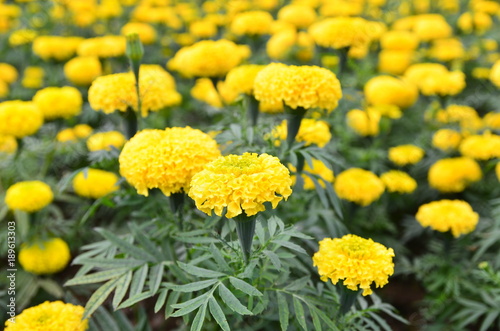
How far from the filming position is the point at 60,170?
357 centimetres

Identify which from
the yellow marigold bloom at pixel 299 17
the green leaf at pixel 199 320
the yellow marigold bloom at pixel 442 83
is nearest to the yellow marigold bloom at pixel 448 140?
the yellow marigold bloom at pixel 442 83

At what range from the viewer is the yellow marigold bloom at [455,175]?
116 inches

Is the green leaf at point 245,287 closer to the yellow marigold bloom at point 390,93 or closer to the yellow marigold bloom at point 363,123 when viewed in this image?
the yellow marigold bloom at point 363,123

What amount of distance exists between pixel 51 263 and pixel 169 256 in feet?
3.31

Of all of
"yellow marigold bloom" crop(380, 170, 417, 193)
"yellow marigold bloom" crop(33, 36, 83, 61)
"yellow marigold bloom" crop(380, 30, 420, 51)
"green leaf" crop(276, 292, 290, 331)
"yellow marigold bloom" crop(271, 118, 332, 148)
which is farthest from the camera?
"yellow marigold bloom" crop(380, 30, 420, 51)

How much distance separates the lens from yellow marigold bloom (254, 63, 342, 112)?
1.85 m

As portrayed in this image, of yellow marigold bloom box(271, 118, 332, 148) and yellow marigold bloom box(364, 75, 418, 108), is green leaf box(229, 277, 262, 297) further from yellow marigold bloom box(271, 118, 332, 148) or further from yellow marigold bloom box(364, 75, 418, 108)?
yellow marigold bloom box(364, 75, 418, 108)

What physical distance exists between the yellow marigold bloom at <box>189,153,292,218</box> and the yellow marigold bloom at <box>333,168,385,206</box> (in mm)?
1246

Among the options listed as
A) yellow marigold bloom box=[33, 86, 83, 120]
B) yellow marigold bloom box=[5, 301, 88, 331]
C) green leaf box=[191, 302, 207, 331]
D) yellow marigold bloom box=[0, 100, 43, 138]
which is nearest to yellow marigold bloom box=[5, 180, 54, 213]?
yellow marigold bloom box=[0, 100, 43, 138]

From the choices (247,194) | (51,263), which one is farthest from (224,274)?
(51,263)

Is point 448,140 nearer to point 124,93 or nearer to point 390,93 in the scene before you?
point 390,93

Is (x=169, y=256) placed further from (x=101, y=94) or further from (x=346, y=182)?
(x=346, y=182)

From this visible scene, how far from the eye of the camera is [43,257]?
252 centimetres

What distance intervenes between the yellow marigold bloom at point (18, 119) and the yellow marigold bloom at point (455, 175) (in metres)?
2.49
